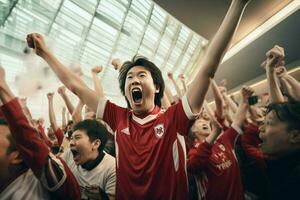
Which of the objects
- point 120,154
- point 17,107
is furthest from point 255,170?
point 17,107

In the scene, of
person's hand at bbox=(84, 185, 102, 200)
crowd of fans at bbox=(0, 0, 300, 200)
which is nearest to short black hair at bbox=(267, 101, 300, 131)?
crowd of fans at bbox=(0, 0, 300, 200)

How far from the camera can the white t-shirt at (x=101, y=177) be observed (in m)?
1.81

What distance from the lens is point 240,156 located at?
233cm

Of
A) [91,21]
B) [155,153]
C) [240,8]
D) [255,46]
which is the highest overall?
[255,46]

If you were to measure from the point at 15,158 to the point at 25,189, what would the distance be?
0.16 meters

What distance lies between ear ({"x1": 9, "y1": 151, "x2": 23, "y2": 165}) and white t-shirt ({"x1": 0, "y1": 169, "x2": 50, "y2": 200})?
8 centimetres

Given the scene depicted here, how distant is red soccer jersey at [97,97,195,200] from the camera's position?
1.22 meters

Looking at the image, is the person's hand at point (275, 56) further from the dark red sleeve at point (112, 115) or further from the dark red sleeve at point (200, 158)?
the dark red sleeve at point (112, 115)

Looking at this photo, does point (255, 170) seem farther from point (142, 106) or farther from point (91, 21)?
point (91, 21)

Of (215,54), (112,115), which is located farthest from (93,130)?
(215,54)

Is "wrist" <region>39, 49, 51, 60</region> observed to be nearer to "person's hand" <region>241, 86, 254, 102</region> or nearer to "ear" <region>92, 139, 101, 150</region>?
"ear" <region>92, 139, 101, 150</region>

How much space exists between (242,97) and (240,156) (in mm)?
607

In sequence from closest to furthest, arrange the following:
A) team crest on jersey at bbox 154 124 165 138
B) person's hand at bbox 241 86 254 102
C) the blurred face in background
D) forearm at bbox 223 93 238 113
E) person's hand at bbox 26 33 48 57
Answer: team crest on jersey at bbox 154 124 165 138 → person's hand at bbox 26 33 48 57 → person's hand at bbox 241 86 254 102 → the blurred face in background → forearm at bbox 223 93 238 113

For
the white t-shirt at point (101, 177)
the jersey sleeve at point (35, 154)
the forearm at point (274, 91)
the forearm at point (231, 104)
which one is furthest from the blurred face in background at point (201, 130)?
the jersey sleeve at point (35, 154)
